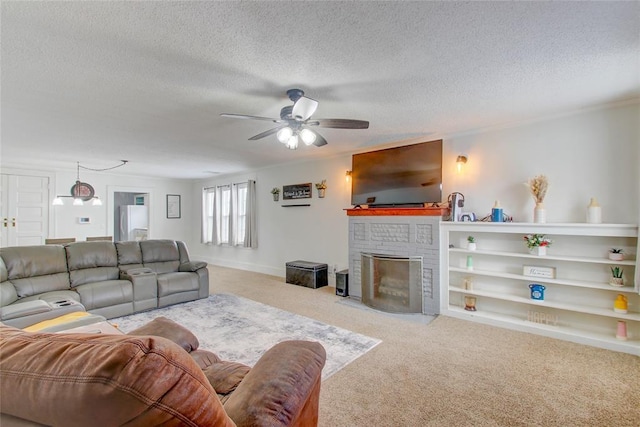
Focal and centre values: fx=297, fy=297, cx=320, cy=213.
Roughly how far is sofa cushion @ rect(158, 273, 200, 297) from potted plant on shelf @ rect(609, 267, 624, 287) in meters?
5.03

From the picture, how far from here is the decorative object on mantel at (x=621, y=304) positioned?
2863 mm

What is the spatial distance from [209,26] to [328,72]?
2.94 ft

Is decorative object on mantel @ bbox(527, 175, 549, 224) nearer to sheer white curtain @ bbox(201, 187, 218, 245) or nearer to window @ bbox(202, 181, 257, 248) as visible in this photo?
window @ bbox(202, 181, 257, 248)

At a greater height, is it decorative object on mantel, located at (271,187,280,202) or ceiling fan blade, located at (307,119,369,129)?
ceiling fan blade, located at (307,119,369,129)

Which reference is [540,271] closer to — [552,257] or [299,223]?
[552,257]

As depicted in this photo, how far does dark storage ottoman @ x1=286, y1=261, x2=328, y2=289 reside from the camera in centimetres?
521

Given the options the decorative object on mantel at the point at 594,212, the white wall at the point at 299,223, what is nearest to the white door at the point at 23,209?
the white wall at the point at 299,223

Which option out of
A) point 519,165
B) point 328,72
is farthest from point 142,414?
point 519,165

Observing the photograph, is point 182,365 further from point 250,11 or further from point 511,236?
point 511,236

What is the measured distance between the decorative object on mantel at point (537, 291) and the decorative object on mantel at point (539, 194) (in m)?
0.74

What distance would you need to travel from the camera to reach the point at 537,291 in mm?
3309

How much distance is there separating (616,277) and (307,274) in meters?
3.95

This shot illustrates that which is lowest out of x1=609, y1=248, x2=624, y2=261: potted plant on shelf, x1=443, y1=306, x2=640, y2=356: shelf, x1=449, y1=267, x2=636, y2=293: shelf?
x1=443, y1=306, x2=640, y2=356: shelf

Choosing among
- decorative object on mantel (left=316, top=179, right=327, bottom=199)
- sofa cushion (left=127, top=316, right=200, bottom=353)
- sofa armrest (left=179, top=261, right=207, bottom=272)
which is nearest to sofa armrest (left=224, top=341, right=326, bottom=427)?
sofa cushion (left=127, top=316, right=200, bottom=353)
